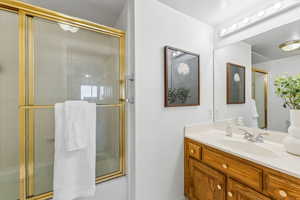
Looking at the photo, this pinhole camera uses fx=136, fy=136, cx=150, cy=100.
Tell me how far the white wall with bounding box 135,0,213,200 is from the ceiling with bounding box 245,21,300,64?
0.65 metres

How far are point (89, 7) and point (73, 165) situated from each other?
168 centimetres

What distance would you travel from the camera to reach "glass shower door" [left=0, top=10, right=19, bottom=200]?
1177 millimetres

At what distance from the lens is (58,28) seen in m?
1.27

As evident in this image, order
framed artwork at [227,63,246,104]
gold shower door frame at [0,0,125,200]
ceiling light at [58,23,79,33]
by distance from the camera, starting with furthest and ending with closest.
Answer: framed artwork at [227,63,246,104]
ceiling light at [58,23,79,33]
gold shower door frame at [0,0,125,200]

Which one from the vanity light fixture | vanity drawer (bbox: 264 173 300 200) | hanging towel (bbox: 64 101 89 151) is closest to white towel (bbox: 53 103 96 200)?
hanging towel (bbox: 64 101 89 151)

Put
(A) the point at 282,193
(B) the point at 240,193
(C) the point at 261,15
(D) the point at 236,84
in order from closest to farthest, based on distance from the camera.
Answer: (A) the point at 282,193, (B) the point at 240,193, (C) the point at 261,15, (D) the point at 236,84

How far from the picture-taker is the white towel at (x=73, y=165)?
109 centimetres

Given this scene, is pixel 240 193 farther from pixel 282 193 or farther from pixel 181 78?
pixel 181 78

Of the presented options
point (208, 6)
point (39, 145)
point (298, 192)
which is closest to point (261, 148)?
point (298, 192)

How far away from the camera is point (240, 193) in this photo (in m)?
1.06

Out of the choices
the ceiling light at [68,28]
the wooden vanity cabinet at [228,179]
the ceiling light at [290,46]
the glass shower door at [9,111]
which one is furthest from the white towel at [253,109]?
the glass shower door at [9,111]

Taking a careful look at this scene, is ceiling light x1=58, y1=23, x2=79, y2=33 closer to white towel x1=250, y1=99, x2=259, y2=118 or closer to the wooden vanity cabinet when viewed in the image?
the wooden vanity cabinet

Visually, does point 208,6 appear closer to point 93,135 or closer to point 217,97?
point 217,97

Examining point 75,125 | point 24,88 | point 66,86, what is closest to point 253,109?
point 75,125
